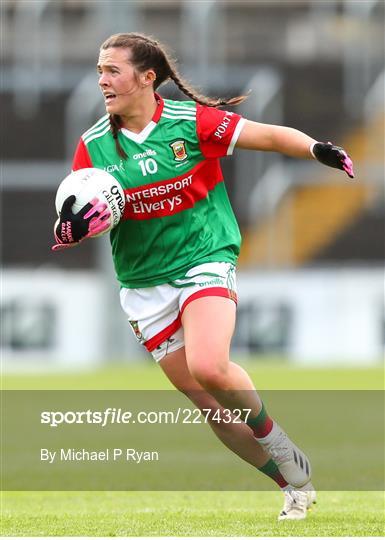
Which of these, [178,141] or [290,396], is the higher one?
[178,141]

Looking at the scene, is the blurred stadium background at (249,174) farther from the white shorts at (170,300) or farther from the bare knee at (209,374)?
the bare knee at (209,374)

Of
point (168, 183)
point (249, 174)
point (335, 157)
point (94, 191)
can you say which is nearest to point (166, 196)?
point (168, 183)

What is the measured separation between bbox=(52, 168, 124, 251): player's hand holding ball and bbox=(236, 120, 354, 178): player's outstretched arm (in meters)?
0.63

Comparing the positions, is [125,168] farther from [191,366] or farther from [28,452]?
[28,452]

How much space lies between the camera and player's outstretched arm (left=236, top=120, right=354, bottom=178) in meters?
5.74

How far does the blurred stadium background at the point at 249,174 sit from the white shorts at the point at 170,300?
14.9 m

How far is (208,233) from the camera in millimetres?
6148

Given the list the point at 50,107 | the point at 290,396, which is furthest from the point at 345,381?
the point at 50,107

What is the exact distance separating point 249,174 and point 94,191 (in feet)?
71.9

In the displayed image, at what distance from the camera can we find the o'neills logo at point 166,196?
6023mm

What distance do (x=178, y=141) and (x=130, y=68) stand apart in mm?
391

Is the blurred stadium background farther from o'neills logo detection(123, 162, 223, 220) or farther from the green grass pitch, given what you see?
o'neills logo detection(123, 162, 223, 220)

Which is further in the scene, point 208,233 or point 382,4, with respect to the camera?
point 382,4

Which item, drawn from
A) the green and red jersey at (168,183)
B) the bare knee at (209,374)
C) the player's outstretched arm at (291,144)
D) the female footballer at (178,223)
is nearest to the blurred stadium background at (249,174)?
the female footballer at (178,223)
